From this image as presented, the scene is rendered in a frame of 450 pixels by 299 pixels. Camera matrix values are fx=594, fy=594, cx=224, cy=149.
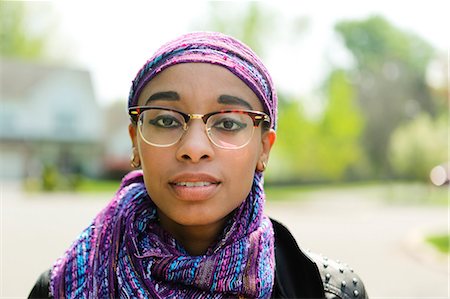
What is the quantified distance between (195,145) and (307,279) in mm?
738

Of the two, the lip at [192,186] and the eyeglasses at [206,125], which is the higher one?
the eyeglasses at [206,125]

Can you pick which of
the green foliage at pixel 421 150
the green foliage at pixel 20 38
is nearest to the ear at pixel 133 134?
the green foliage at pixel 421 150

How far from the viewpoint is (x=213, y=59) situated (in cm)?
212

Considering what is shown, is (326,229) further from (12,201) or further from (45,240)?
(12,201)

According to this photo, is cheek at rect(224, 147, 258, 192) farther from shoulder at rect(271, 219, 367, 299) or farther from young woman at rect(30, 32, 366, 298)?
shoulder at rect(271, 219, 367, 299)

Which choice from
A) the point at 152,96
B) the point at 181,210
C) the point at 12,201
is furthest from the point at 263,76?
the point at 12,201

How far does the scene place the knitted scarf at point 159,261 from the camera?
2.16m

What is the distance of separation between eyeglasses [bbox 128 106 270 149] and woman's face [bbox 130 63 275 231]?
0.02 metres

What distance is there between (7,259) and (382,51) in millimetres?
44443

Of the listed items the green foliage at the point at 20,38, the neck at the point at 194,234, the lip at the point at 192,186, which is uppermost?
the green foliage at the point at 20,38

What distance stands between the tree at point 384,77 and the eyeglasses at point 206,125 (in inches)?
1740

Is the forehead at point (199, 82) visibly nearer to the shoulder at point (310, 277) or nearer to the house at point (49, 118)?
the shoulder at point (310, 277)

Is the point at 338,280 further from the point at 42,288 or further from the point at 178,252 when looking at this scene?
the point at 42,288

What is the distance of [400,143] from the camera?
28.9 meters
